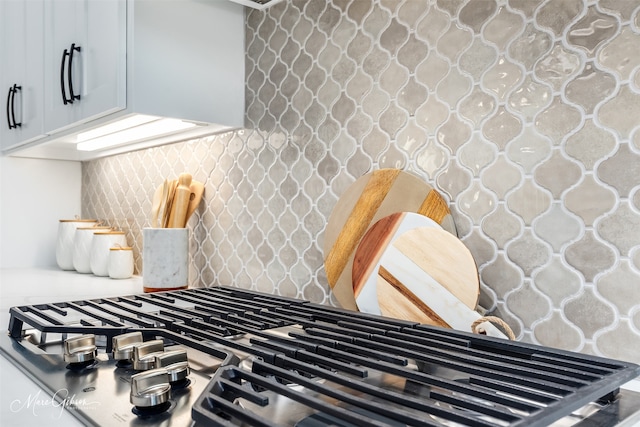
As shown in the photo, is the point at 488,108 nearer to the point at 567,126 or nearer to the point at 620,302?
the point at 567,126

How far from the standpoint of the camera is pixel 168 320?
89 centimetres

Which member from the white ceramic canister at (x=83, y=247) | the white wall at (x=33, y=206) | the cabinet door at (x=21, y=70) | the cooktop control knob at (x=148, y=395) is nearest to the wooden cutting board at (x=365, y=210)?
the cooktop control knob at (x=148, y=395)

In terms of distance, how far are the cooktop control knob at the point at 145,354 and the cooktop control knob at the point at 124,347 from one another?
0.02 m

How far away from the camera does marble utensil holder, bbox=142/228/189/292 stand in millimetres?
1523

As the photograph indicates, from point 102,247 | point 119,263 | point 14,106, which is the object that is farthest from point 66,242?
point 14,106

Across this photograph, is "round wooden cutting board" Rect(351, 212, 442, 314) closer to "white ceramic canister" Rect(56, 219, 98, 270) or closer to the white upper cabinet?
the white upper cabinet

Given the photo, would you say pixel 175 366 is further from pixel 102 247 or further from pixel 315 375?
pixel 102 247

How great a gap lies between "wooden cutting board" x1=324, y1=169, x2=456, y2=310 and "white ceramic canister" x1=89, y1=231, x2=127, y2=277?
1127mm

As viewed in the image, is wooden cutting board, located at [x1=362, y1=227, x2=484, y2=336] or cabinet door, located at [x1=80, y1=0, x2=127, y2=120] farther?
cabinet door, located at [x1=80, y1=0, x2=127, y2=120]

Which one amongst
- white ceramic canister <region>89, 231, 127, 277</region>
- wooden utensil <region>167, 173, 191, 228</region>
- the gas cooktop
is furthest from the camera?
white ceramic canister <region>89, 231, 127, 277</region>

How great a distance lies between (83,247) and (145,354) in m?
1.57

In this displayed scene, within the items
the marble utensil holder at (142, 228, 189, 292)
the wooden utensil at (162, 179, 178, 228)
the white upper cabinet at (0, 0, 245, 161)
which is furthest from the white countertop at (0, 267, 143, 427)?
the white upper cabinet at (0, 0, 245, 161)

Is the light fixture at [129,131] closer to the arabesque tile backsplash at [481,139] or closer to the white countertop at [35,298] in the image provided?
the arabesque tile backsplash at [481,139]

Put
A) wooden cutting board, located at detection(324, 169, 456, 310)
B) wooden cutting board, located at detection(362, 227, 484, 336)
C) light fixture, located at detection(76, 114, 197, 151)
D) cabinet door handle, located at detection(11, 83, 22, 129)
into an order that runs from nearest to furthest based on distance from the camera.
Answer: wooden cutting board, located at detection(362, 227, 484, 336) < wooden cutting board, located at detection(324, 169, 456, 310) < light fixture, located at detection(76, 114, 197, 151) < cabinet door handle, located at detection(11, 83, 22, 129)
